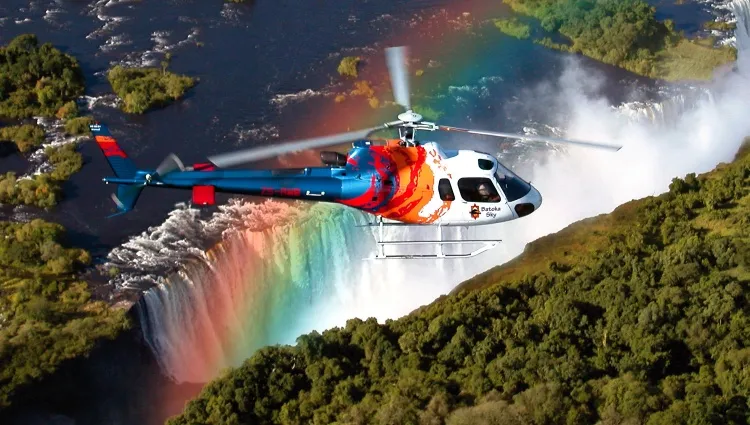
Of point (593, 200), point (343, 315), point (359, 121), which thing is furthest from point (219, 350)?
point (593, 200)

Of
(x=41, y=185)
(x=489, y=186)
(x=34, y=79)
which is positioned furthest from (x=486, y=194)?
(x=34, y=79)

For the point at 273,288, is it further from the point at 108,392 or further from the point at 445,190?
the point at 445,190

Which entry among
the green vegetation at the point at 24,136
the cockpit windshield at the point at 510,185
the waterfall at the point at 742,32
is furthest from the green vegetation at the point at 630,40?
the cockpit windshield at the point at 510,185

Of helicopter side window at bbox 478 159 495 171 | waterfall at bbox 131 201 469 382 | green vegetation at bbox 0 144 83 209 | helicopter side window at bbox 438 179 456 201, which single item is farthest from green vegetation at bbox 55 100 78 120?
helicopter side window at bbox 478 159 495 171

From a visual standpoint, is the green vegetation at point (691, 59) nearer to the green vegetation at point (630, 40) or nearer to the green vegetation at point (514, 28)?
the green vegetation at point (630, 40)

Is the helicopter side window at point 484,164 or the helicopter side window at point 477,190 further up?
the helicopter side window at point 484,164

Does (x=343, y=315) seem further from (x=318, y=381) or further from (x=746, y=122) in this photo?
(x=746, y=122)
